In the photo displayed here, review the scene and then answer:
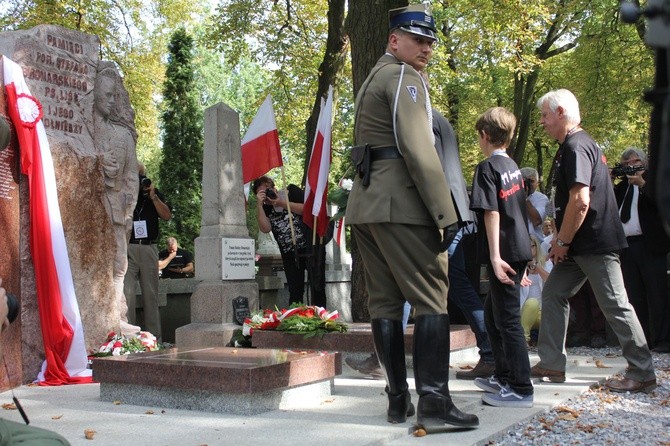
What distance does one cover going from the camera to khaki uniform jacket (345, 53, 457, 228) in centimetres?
443

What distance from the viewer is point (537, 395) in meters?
5.83

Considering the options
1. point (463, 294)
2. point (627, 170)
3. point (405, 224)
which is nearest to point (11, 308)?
point (405, 224)

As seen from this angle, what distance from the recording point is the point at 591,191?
235 inches

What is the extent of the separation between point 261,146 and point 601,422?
238 inches

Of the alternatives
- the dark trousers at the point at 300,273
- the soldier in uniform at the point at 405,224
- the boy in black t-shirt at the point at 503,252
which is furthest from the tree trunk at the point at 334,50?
the soldier in uniform at the point at 405,224

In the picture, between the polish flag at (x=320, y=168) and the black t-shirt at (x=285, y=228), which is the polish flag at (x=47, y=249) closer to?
the polish flag at (x=320, y=168)

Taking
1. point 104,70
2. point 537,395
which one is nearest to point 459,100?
point 104,70

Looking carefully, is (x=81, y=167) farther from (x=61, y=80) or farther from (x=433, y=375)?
(x=433, y=375)

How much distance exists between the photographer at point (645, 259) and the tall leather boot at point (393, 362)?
496 cm

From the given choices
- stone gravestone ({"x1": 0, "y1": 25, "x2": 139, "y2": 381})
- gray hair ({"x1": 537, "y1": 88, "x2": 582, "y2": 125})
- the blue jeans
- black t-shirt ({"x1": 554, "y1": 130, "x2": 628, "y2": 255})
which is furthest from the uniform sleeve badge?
stone gravestone ({"x1": 0, "y1": 25, "x2": 139, "y2": 381})

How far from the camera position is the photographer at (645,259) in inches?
350

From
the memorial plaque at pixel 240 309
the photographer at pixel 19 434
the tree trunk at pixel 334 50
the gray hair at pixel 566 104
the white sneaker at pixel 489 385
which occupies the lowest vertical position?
the white sneaker at pixel 489 385

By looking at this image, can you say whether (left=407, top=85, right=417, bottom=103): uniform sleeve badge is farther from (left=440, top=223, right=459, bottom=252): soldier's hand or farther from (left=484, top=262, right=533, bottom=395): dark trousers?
(left=484, top=262, right=533, bottom=395): dark trousers

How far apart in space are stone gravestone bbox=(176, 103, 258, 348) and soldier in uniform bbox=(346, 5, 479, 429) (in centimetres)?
527
